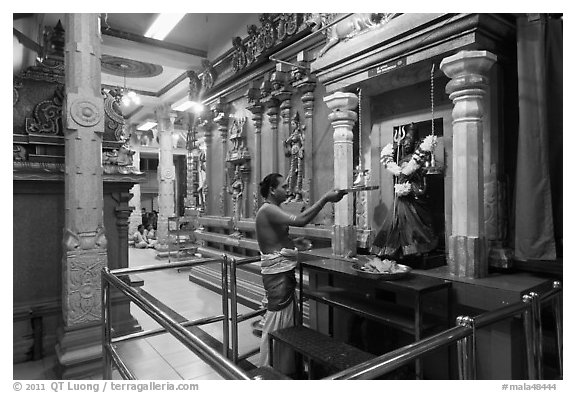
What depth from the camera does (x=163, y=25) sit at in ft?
21.4

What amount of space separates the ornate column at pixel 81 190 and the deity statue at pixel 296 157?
2.45 m

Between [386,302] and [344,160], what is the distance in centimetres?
136

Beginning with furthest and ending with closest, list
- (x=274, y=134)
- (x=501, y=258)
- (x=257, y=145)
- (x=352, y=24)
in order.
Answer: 1. (x=257, y=145)
2. (x=274, y=134)
3. (x=352, y=24)
4. (x=501, y=258)

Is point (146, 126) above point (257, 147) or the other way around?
above

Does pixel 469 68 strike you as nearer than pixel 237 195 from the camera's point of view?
Yes

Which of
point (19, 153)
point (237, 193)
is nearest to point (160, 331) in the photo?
point (19, 153)

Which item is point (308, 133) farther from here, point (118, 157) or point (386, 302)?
point (386, 302)

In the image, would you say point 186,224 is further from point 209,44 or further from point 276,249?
point 276,249

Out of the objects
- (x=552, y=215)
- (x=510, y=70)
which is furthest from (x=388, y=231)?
(x=510, y=70)

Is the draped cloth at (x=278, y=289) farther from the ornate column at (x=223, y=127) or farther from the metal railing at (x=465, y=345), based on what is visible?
the ornate column at (x=223, y=127)

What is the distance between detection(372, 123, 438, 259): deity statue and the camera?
3.02 metres

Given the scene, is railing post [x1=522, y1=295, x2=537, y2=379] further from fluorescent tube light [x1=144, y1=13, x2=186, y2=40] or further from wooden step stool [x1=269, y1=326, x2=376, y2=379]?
fluorescent tube light [x1=144, y1=13, x2=186, y2=40]

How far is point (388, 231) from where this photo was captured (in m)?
3.24

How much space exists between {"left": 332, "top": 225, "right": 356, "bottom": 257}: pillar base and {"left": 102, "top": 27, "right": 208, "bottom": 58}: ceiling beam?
5516 mm
